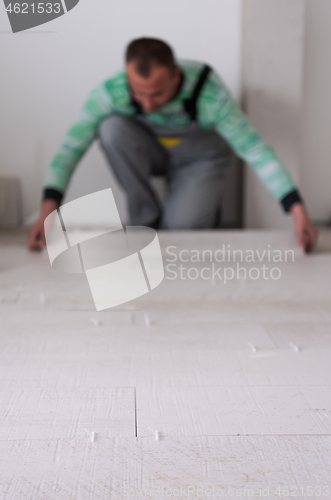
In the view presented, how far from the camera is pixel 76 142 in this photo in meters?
1.89

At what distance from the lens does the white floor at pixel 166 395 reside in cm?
58

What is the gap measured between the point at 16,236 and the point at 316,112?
1.64 m

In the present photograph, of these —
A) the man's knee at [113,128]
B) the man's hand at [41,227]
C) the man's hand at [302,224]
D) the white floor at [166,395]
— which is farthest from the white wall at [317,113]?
the man's hand at [41,227]

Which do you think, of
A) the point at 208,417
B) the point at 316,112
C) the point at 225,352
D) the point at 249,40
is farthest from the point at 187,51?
the point at 208,417

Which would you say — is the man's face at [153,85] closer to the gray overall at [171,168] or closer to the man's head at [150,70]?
the man's head at [150,70]

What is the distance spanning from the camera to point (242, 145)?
1835 mm

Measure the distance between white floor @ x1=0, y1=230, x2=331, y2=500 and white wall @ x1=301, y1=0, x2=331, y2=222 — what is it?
132 cm

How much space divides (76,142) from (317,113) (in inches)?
52.6

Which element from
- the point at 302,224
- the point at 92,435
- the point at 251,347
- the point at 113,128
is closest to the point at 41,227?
the point at 113,128

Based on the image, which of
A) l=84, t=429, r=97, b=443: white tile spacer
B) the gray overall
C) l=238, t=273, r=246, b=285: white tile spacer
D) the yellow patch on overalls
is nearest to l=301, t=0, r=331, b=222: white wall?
the gray overall

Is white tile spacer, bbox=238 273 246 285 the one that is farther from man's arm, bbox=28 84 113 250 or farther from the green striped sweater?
man's arm, bbox=28 84 113 250

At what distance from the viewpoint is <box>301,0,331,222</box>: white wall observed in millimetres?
2393

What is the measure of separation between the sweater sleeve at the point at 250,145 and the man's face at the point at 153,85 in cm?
19

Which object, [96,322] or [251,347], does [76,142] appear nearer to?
[96,322]
